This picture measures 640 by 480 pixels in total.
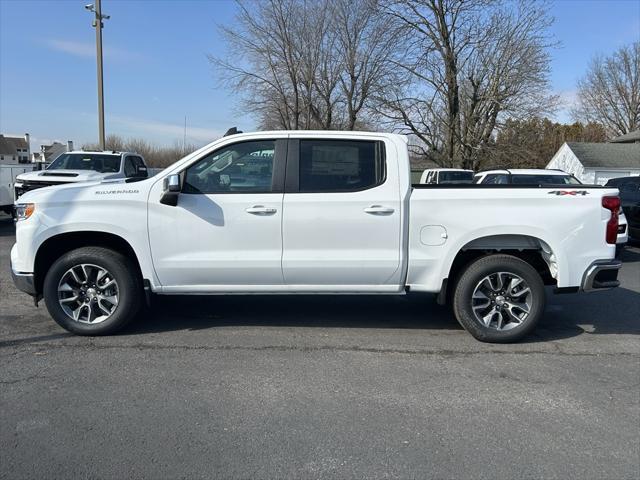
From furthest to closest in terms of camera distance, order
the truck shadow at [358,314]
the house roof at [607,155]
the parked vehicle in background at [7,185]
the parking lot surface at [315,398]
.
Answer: the house roof at [607,155]
the parked vehicle in background at [7,185]
the truck shadow at [358,314]
the parking lot surface at [315,398]

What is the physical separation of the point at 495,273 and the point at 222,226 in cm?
271

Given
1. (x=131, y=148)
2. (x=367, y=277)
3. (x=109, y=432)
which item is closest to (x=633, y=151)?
(x=131, y=148)

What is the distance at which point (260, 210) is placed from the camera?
5066 millimetres

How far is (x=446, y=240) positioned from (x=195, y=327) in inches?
109

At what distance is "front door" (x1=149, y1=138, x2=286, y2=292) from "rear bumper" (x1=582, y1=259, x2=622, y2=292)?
9.77 feet

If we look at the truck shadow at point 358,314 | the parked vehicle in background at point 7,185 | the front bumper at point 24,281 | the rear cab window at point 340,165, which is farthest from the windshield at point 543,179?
the parked vehicle in background at point 7,185

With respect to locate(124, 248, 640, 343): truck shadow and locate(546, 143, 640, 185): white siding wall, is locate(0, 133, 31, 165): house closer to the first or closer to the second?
locate(546, 143, 640, 185): white siding wall

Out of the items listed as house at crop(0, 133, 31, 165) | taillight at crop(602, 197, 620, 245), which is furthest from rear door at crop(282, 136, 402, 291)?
house at crop(0, 133, 31, 165)

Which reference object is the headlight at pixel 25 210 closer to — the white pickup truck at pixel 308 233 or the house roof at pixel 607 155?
the white pickup truck at pixel 308 233

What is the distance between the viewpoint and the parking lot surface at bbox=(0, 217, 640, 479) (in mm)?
3141

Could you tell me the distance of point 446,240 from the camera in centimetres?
512

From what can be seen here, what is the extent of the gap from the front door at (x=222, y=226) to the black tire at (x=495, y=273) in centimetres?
182

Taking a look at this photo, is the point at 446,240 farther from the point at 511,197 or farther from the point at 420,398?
the point at 420,398

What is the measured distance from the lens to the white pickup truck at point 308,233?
508 cm
